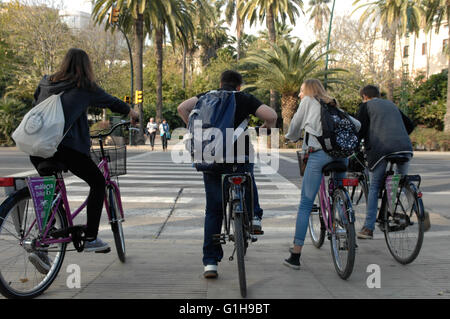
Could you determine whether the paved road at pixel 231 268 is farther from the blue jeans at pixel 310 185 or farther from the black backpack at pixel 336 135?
the black backpack at pixel 336 135

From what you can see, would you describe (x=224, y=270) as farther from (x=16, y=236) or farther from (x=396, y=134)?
(x=396, y=134)

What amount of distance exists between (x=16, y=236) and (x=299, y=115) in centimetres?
265

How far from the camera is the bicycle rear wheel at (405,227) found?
4.34 m

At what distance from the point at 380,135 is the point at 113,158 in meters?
2.82

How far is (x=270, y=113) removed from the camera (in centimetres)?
383

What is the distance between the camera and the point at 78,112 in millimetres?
3594

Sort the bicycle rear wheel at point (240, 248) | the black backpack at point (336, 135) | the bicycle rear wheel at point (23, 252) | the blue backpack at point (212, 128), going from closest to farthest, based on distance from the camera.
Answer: the bicycle rear wheel at point (23, 252) → the bicycle rear wheel at point (240, 248) → the blue backpack at point (212, 128) → the black backpack at point (336, 135)

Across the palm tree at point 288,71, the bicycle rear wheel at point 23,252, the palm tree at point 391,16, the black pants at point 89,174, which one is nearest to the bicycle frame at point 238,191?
the black pants at point 89,174

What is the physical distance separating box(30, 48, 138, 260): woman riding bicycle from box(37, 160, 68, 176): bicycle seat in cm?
3

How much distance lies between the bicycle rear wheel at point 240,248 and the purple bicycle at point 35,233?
1279mm

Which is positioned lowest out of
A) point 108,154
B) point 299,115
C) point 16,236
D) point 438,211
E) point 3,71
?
point 438,211

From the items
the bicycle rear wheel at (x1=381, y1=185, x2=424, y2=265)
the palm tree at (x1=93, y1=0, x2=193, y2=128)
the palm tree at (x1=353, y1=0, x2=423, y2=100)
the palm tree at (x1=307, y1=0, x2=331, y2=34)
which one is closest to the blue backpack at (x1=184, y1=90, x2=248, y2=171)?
the bicycle rear wheel at (x1=381, y1=185, x2=424, y2=265)
